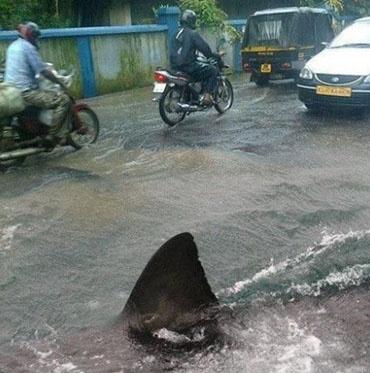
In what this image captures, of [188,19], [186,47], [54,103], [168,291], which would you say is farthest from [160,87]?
[168,291]

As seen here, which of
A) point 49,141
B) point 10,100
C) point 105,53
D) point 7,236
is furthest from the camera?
point 105,53

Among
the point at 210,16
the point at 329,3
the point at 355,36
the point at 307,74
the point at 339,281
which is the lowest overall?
the point at 339,281

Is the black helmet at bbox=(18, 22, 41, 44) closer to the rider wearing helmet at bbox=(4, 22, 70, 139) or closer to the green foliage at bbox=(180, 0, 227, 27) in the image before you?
the rider wearing helmet at bbox=(4, 22, 70, 139)

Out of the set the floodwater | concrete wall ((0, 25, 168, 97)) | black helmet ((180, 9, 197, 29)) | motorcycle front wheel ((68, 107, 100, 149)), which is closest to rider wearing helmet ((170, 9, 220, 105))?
black helmet ((180, 9, 197, 29))

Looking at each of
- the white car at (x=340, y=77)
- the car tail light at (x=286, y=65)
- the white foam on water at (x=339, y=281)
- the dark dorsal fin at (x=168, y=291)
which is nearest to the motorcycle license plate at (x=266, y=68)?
the car tail light at (x=286, y=65)

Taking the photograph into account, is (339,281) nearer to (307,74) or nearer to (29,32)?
(29,32)

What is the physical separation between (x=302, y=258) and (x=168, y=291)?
4.85ft

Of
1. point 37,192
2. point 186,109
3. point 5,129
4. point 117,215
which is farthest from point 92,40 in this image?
point 117,215

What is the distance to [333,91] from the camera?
10.1 metres

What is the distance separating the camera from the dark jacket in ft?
31.9

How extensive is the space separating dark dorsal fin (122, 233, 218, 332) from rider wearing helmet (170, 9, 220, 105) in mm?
6594

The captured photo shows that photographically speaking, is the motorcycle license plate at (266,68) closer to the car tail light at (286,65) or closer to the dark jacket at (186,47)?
the car tail light at (286,65)

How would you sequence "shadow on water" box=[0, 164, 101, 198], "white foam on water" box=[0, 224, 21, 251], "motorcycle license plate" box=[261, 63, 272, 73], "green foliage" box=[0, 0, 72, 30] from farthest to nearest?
"motorcycle license plate" box=[261, 63, 272, 73]
"green foliage" box=[0, 0, 72, 30]
"shadow on water" box=[0, 164, 101, 198]
"white foam on water" box=[0, 224, 21, 251]

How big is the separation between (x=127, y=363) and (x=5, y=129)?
15.1ft
